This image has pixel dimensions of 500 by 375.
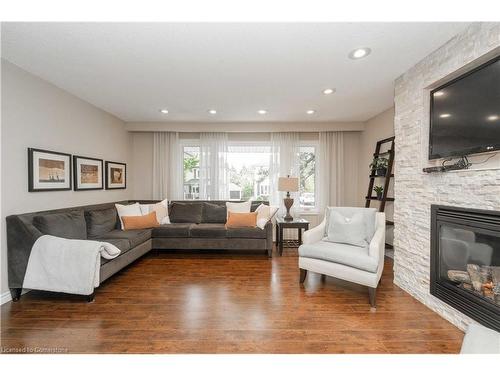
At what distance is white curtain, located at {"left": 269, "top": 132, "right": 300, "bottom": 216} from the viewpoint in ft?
15.2

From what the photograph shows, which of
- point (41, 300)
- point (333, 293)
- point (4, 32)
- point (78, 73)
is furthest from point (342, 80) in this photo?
point (41, 300)

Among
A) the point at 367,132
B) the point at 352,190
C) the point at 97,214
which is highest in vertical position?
the point at 367,132

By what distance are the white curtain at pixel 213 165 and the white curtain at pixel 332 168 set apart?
6.51ft

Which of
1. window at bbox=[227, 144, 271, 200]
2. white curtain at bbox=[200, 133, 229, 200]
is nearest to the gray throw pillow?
window at bbox=[227, 144, 271, 200]

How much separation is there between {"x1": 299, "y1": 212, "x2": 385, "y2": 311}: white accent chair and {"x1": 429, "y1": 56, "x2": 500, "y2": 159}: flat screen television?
100 centimetres

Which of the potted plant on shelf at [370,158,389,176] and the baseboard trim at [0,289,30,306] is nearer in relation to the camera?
the baseboard trim at [0,289,30,306]

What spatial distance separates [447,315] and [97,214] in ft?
13.4

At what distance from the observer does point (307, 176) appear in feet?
15.7

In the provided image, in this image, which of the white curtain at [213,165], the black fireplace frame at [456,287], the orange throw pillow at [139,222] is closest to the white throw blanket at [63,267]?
the orange throw pillow at [139,222]

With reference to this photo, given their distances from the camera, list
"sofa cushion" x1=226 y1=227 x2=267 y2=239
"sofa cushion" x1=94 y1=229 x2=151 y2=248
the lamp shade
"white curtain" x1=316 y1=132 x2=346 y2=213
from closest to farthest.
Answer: "sofa cushion" x1=94 y1=229 x2=151 y2=248, "sofa cushion" x1=226 y1=227 x2=267 y2=239, the lamp shade, "white curtain" x1=316 y1=132 x2=346 y2=213

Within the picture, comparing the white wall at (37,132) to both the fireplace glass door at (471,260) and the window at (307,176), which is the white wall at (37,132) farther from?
the fireplace glass door at (471,260)

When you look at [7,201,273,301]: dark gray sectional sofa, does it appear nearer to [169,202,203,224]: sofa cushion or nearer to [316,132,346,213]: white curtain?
[169,202,203,224]: sofa cushion
